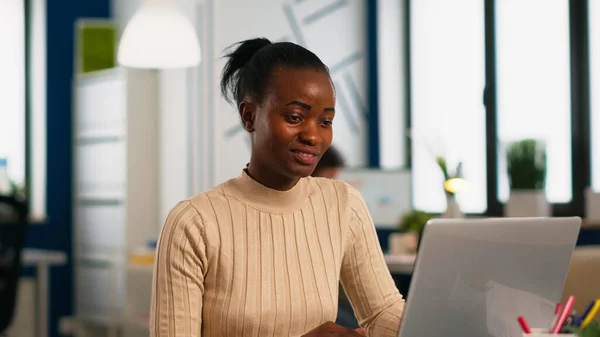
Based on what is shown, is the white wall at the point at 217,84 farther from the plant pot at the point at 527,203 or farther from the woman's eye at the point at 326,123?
the woman's eye at the point at 326,123

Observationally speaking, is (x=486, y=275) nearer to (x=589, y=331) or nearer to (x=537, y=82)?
(x=589, y=331)

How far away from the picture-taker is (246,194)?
4.62 ft

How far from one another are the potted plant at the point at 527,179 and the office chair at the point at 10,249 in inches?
88.6

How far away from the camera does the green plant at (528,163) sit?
409cm

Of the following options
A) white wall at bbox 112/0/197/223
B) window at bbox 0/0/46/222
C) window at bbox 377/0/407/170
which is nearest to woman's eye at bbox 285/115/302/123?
white wall at bbox 112/0/197/223

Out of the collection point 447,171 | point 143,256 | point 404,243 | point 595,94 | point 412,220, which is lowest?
point 143,256

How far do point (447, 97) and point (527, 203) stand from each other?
4.03 ft

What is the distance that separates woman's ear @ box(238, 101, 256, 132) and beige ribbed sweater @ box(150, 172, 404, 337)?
0.10 meters

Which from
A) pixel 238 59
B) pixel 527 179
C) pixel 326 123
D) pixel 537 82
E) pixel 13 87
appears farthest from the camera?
pixel 13 87

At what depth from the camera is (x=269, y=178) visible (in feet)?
4.59

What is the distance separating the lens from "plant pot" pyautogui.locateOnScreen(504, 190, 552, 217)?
4031 mm

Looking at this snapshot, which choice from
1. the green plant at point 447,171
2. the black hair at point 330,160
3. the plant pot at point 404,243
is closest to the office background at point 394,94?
the green plant at point 447,171

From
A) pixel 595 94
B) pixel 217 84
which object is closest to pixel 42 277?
pixel 217 84

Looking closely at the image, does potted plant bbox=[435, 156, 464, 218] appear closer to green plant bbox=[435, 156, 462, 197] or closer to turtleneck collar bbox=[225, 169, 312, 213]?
green plant bbox=[435, 156, 462, 197]
